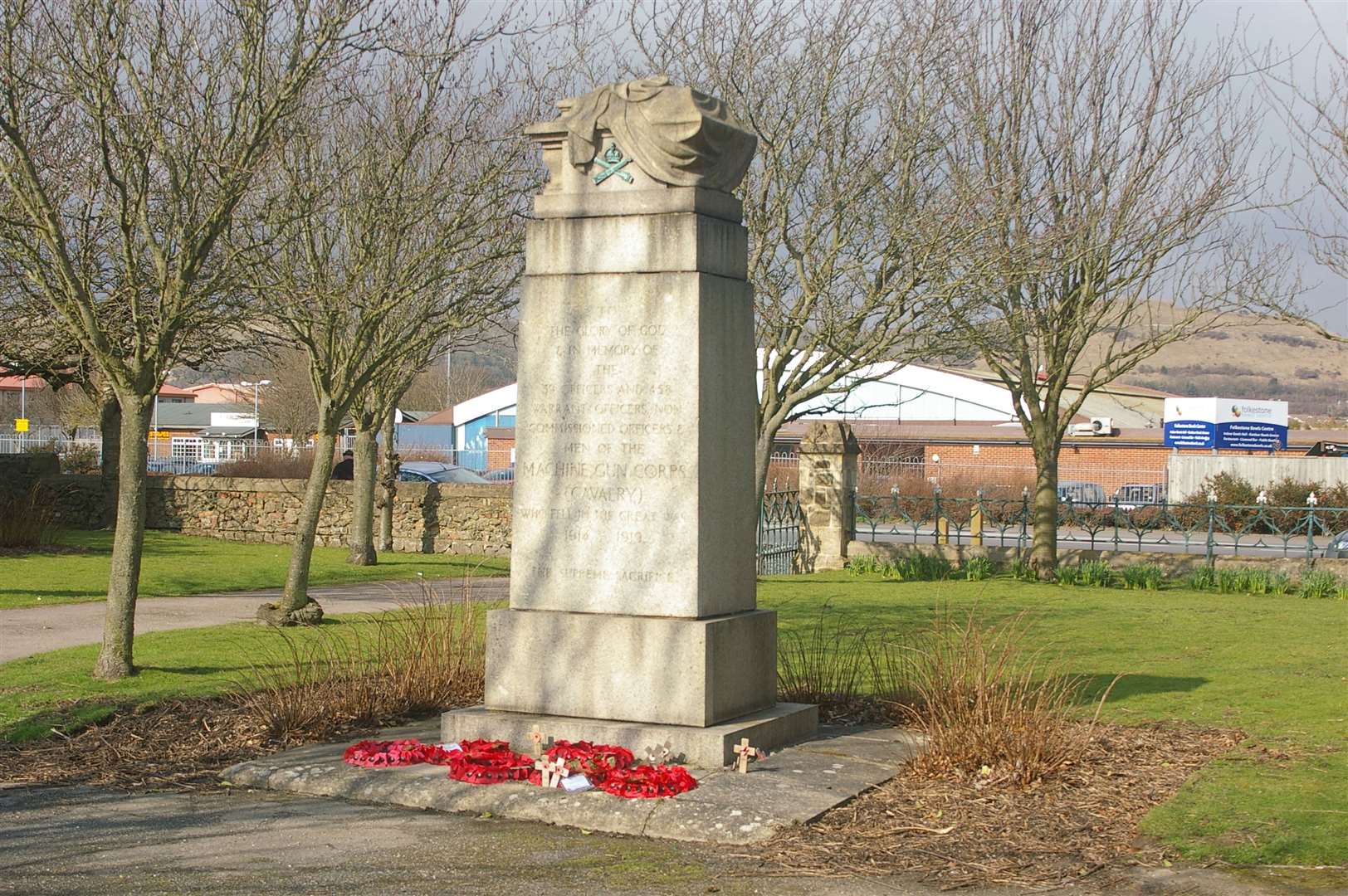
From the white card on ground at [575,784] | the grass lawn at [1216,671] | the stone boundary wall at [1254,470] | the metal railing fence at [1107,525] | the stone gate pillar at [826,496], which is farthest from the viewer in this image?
the stone boundary wall at [1254,470]

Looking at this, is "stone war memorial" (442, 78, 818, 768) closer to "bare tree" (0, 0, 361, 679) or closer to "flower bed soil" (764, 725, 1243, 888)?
"flower bed soil" (764, 725, 1243, 888)

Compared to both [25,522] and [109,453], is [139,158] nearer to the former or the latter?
[25,522]

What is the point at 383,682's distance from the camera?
8.91 m

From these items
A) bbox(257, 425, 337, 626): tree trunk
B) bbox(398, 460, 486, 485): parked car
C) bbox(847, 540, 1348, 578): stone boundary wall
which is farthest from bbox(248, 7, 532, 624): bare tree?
bbox(398, 460, 486, 485): parked car

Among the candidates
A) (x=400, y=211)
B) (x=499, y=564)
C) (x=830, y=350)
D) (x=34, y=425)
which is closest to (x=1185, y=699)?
(x=830, y=350)

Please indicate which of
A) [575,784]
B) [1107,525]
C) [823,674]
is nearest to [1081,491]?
[1107,525]

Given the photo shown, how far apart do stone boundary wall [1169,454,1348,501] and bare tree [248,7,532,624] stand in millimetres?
28863

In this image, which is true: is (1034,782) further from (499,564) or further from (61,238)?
(499,564)

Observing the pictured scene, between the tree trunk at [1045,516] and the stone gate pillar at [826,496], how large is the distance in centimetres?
321

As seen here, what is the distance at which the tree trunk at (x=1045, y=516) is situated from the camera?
2088cm

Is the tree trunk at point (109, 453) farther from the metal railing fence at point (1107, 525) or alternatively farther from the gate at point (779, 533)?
the metal railing fence at point (1107, 525)

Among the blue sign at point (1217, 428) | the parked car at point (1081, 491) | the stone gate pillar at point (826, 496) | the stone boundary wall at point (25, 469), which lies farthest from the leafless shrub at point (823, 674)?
the blue sign at point (1217, 428)

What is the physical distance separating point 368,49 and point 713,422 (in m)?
4.92

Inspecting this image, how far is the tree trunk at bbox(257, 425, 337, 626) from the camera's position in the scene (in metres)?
13.8
